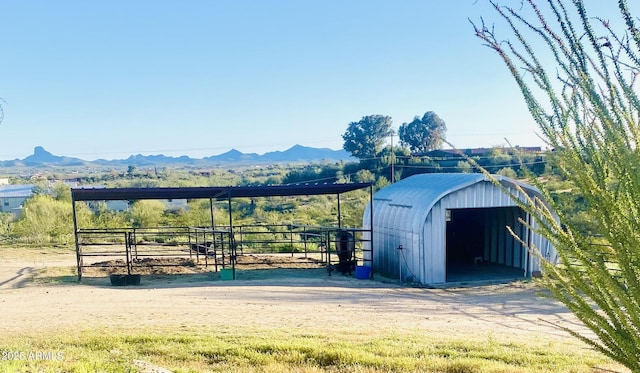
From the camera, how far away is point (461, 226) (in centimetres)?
1823

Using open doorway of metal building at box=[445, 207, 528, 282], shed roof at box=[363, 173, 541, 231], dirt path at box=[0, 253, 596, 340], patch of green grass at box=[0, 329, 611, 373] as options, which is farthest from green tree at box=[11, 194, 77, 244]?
patch of green grass at box=[0, 329, 611, 373]

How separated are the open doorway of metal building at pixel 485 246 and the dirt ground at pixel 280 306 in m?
1.76

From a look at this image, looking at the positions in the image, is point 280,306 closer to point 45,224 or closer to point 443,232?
point 443,232

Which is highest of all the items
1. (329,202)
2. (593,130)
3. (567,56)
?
(567,56)

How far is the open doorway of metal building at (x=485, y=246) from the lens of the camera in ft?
45.2

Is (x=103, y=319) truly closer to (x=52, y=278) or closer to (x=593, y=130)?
(x=52, y=278)

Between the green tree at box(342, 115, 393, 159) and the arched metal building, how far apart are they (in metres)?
69.4

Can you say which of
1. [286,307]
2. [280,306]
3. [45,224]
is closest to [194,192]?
[280,306]

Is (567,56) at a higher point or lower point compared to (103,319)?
higher

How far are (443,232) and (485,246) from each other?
17.2 feet

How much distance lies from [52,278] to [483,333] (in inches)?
469

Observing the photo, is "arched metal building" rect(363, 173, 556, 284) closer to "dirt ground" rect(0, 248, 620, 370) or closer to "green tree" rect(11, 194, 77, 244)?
"dirt ground" rect(0, 248, 620, 370)

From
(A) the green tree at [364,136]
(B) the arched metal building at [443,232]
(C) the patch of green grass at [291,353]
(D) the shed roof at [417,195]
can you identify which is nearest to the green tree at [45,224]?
(D) the shed roof at [417,195]

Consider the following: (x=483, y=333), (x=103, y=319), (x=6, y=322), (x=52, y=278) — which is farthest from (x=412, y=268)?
(x=52, y=278)
